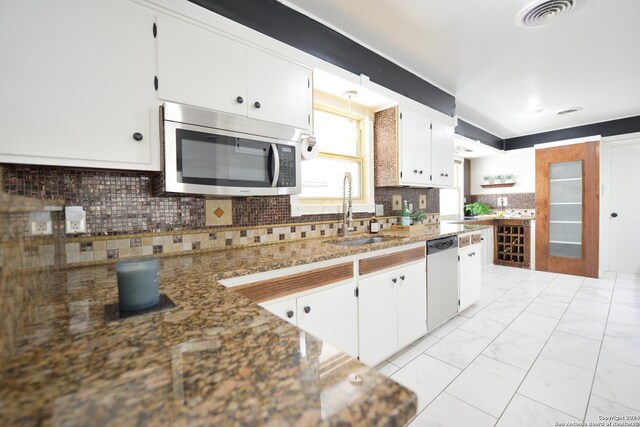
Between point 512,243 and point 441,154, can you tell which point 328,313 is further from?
point 512,243

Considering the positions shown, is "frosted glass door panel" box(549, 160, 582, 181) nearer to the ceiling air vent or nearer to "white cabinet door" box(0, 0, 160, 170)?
the ceiling air vent

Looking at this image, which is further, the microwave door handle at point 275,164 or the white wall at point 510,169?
the white wall at point 510,169

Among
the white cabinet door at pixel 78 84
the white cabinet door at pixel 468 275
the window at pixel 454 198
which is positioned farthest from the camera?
the window at pixel 454 198

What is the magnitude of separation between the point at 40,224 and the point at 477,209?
6.12 metres

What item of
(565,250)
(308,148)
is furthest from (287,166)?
(565,250)

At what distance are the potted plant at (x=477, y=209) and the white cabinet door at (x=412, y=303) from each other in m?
3.85

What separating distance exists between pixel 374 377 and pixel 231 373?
0.23m

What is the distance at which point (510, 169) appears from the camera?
5625mm

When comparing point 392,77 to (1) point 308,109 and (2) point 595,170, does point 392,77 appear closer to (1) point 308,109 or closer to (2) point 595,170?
(1) point 308,109

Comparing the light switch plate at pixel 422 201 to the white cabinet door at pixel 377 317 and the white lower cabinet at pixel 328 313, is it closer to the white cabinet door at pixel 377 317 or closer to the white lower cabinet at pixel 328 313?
the white cabinet door at pixel 377 317

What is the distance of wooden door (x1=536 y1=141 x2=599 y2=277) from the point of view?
434 cm

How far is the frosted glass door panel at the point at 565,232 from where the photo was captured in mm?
4551

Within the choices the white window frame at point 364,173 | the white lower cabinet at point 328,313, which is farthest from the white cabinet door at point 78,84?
the white window frame at point 364,173

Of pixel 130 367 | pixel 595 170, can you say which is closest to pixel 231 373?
pixel 130 367
